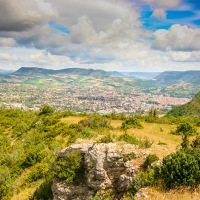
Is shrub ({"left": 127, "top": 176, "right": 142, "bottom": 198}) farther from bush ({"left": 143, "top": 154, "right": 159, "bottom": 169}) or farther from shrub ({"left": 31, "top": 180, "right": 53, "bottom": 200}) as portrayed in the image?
shrub ({"left": 31, "top": 180, "right": 53, "bottom": 200})

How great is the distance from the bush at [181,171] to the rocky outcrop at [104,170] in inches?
124

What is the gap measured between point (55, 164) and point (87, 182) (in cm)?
411

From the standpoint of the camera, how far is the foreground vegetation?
15320mm

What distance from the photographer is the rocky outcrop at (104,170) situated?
61.6 feet

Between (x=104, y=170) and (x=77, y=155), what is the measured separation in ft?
10.8

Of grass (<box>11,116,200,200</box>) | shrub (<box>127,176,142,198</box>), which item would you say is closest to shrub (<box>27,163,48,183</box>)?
grass (<box>11,116,200,200</box>)

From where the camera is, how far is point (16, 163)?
1352 inches

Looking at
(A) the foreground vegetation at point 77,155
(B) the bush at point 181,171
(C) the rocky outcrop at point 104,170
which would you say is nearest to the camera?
(B) the bush at point 181,171

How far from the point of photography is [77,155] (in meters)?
21.5

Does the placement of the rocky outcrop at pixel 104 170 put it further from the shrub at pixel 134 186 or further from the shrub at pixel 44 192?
the shrub at pixel 44 192

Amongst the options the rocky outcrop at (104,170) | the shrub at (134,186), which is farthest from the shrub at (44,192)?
the shrub at (134,186)

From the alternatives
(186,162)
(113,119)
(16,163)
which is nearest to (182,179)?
(186,162)

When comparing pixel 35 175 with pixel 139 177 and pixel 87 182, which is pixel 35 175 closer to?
pixel 87 182

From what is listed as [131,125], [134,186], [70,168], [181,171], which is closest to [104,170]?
[70,168]
